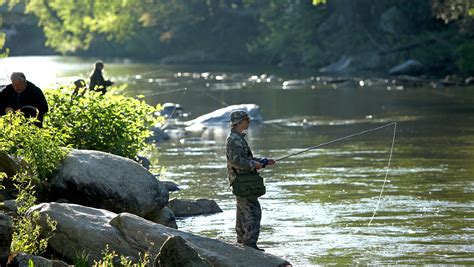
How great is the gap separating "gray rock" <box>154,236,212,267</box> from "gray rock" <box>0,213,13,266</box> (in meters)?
1.25

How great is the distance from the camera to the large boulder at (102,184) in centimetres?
1298

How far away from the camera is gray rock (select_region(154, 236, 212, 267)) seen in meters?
10.0

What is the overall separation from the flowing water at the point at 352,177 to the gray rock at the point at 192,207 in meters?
0.26

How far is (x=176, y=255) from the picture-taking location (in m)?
10.1

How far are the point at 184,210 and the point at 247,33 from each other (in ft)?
211

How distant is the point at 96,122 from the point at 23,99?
40.7 inches

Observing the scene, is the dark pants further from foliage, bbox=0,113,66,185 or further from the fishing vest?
foliage, bbox=0,113,66,185

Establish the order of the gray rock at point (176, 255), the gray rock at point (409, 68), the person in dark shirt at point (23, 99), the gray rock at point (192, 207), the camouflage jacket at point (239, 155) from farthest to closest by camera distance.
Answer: the gray rock at point (409, 68), the gray rock at point (192, 207), the person in dark shirt at point (23, 99), the camouflage jacket at point (239, 155), the gray rock at point (176, 255)

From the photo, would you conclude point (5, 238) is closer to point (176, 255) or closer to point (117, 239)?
point (176, 255)

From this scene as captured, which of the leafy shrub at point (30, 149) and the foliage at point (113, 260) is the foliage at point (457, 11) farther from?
the foliage at point (113, 260)

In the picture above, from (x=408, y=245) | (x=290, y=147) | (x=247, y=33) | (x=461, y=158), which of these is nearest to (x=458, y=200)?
(x=408, y=245)

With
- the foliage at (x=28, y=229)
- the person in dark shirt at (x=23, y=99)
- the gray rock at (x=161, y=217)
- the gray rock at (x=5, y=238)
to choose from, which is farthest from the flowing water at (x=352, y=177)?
the gray rock at (x=5, y=238)

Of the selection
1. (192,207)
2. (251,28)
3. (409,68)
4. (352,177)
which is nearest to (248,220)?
(192,207)

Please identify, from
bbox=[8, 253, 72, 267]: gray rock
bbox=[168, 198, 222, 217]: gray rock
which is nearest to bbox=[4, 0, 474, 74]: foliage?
bbox=[168, 198, 222, 217]: gray rock
